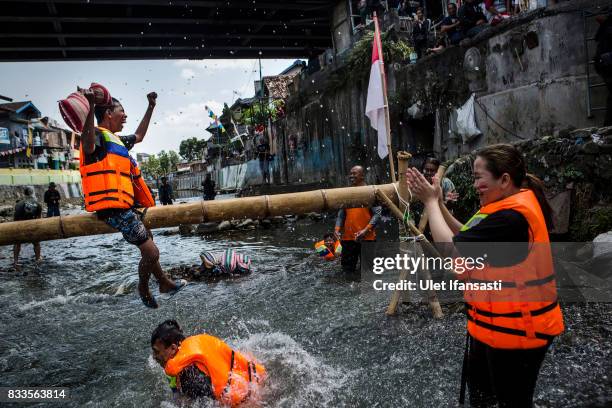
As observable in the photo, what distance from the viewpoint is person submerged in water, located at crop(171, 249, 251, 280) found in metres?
8.59

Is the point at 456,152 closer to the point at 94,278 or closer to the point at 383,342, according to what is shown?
the point at 383,342

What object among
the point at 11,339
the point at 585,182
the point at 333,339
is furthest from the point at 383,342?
the point at 11,339

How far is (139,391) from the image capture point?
13.3 ft

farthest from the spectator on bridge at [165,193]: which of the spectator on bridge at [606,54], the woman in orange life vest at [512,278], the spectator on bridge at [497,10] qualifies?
the woman in orange life vest at [512,278]

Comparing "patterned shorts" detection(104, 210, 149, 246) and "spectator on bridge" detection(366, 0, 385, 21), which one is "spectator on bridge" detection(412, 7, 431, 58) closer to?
"spectator on bridge" detection(366, 0, 385, 21)

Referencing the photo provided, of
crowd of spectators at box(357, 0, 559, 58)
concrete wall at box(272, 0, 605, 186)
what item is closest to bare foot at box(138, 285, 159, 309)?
concrete wall at box(272, 0, 605, 186)

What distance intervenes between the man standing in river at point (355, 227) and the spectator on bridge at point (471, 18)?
6.58 metres

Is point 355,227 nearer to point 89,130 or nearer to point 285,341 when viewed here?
point 285,341

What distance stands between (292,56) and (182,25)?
8585 mm

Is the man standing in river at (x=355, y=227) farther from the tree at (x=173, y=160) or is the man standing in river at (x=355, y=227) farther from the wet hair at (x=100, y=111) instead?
the tree at (x=173, y=160)

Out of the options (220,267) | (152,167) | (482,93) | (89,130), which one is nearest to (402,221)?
(89,130)

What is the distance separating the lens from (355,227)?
276 inches

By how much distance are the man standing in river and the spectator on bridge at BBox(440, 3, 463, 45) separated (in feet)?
22.0

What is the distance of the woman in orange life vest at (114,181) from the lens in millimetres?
3637
